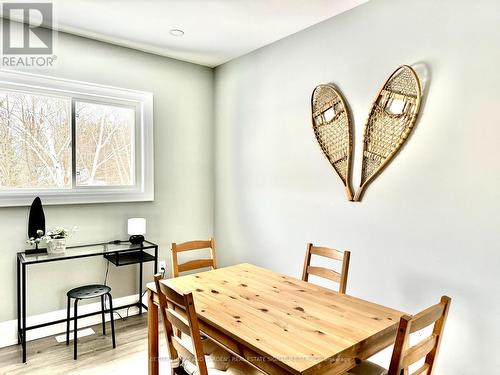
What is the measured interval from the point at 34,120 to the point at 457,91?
3.12 meters

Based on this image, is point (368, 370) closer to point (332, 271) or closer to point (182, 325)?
point (332, 271)

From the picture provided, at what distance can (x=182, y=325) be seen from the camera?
59.8 inches

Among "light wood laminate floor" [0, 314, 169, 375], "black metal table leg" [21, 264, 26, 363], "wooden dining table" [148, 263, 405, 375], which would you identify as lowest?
"light wood laminate floor" [0, 314, 169, 375]

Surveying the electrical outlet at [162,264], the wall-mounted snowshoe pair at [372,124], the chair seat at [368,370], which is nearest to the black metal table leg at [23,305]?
the electrical outlet at [162,264]

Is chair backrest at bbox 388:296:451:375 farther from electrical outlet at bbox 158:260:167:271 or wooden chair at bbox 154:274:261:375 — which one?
electrical outlet at bbox 158:260:167:271

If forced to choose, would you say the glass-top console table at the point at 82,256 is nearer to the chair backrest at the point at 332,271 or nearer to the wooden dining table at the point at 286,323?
the wooden dining table at the point at 286,323

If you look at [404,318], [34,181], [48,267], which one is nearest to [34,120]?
[34,181]

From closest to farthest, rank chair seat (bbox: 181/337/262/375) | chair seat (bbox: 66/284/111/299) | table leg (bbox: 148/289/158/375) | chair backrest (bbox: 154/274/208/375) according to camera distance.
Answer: chair backrest (bbox: 154/274/208/375)
chair seat (bbox: 181/337/262/375)
table leg (bbox: 148/289/158/375)
chair seat (bbox: 66/284/111/299)

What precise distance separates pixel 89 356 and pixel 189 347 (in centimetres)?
148

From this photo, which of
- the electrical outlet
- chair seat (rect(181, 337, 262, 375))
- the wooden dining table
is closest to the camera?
the wooden dining table

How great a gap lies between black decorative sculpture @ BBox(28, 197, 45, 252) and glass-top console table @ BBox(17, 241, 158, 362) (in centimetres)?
17

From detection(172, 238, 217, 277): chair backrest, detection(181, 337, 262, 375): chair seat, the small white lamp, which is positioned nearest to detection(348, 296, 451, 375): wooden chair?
detection(181, 337, 262, 375): chair seat

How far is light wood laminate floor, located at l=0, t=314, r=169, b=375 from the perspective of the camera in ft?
7.98

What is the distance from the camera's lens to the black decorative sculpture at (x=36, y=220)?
275cm
